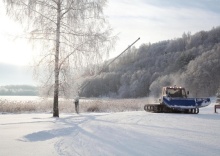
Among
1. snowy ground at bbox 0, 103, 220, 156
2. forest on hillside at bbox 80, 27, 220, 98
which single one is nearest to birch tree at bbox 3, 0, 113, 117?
snowy ground at bbox 0, 103, 220, 156

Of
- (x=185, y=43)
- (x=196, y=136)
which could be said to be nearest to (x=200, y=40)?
(x=185, y=43)

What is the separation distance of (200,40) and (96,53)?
146 meters

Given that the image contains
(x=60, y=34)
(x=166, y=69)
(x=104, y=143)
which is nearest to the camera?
(x=104, y=143)

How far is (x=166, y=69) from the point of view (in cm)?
13275

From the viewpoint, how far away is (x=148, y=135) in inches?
389

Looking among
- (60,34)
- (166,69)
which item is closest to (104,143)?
(60,34)

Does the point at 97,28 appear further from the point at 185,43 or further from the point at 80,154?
the point at 185,43

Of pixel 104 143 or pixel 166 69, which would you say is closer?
pixel 104 143

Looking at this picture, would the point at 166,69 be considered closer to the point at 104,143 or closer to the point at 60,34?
the point at 60,34

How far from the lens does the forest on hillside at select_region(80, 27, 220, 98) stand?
88.2 m

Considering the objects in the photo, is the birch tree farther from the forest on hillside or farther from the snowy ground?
the forest on hillside

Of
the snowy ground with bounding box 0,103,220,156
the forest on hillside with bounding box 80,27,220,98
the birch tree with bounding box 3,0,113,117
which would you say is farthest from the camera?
the forest on hillside with bounding box 80,27,220,98

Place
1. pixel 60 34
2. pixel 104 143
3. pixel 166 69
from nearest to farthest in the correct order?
pixel 104 143 → pixel 60 34 → pixel 166 69

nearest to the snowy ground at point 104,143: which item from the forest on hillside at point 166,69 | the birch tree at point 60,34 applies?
the birch tree at point 60,34
